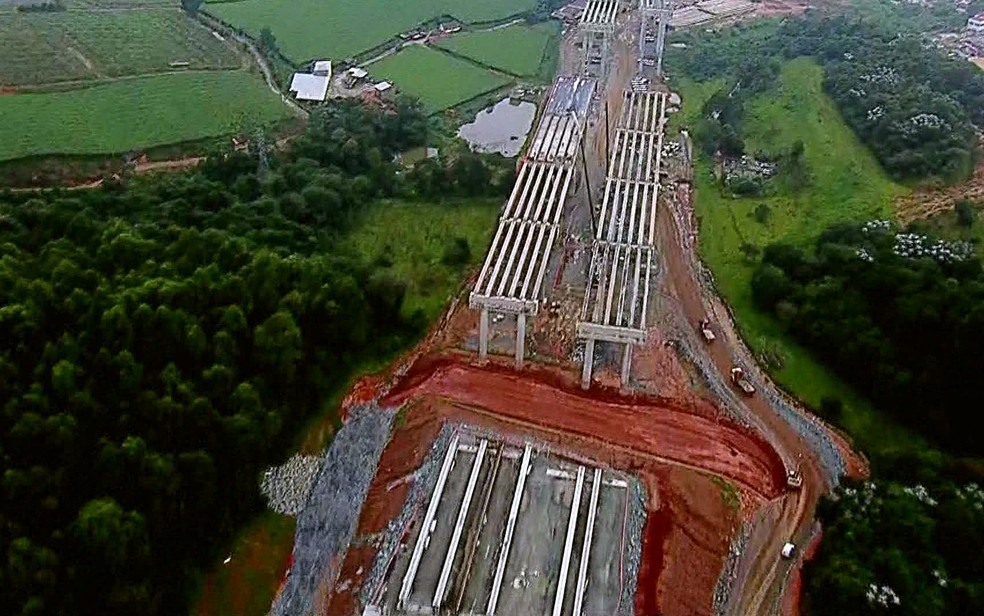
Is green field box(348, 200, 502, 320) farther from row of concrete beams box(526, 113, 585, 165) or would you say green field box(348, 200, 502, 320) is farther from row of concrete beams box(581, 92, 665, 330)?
row of concrete beams box(581, 92, 665, 330)

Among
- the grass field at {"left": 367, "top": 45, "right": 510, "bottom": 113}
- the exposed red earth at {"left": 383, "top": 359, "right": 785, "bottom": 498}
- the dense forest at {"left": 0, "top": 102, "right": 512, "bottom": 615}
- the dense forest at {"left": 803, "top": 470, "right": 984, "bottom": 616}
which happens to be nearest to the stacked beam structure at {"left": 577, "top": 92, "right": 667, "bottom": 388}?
the exposed red earth at {"left": 383, "top": 359, "right": 785, "bottom": 498}

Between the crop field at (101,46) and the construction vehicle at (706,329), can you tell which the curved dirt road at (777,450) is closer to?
the construction vehicle at (706,329)

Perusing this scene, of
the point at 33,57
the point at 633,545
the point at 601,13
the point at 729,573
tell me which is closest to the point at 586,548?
the point at 633,545

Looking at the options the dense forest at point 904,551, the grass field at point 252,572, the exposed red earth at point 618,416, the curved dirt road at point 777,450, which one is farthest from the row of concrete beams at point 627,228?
the grass field at point 252,572

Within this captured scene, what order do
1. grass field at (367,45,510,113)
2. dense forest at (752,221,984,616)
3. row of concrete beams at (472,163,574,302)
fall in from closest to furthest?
dense forest at (752,221,984,616)
row of concrete beams at (472,163,574,302)
grass field at (367,45,510,113)

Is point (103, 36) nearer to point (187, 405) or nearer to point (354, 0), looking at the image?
point (354, 0)
